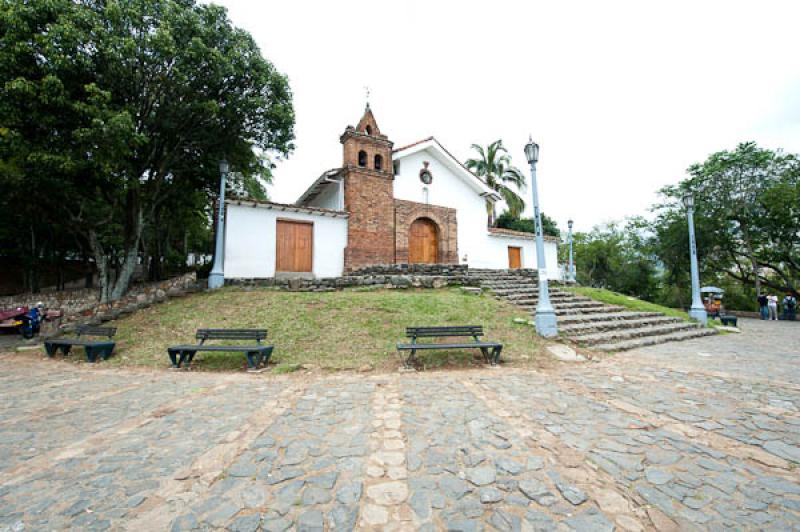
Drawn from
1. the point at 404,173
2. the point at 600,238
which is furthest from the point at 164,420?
the point at 600,238

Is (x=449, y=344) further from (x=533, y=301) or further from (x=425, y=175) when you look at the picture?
(x=425, y=175)

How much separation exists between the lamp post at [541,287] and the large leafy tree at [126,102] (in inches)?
335

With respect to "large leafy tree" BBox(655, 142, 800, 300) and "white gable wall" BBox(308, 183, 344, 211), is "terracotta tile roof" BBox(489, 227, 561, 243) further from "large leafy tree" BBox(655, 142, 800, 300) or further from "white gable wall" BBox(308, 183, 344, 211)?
"large leafy tree" BBox(655, 142, 800, 300)

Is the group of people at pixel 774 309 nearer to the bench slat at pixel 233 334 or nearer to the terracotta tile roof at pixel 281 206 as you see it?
the terracotta tile roof at pixel 281 206

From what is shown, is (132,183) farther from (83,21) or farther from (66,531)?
(66,531)

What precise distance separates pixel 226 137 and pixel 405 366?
1090 cm

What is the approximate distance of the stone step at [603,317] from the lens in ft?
30.1

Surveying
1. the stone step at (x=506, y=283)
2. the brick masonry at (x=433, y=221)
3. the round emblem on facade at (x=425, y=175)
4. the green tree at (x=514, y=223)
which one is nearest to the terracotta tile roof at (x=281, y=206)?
the brick masonry at (x=433, y=221)

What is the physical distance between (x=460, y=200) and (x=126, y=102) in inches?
551

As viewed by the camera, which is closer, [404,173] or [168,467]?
[168,467]

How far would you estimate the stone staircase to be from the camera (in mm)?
8156

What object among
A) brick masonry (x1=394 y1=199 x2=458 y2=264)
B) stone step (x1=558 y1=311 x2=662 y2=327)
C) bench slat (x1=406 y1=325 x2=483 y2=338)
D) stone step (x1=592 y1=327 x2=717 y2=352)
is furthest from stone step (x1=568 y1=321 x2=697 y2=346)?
brick masonry (x1=394 y1=199 x2=458 y2=264)

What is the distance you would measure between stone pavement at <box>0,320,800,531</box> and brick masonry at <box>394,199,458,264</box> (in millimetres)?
10434

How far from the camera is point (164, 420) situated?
3748 mm
